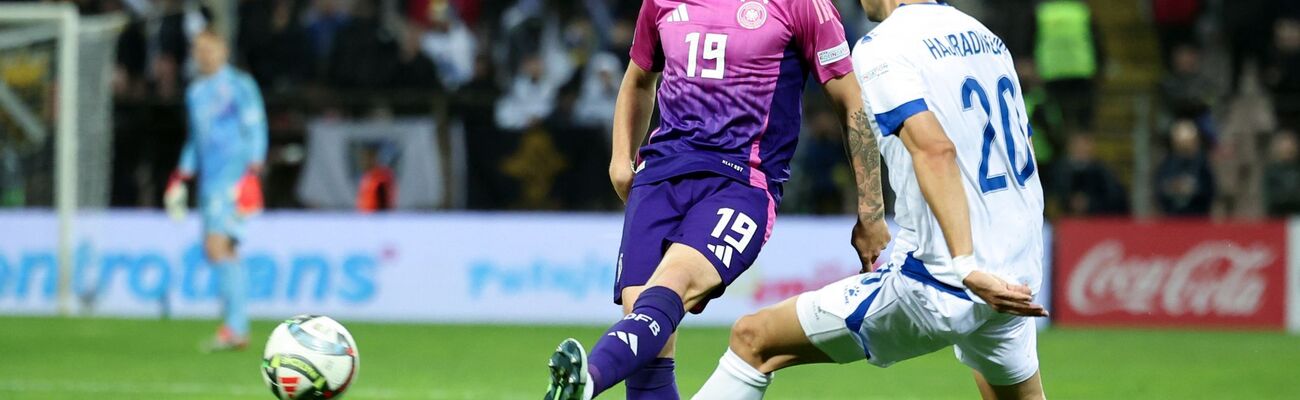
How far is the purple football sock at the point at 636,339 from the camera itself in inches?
200

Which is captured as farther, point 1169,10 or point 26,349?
point 1169,10

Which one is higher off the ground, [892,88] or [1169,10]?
[892,88]

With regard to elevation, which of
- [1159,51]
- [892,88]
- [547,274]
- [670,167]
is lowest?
[547,274]

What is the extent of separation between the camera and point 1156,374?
1085 centimetres

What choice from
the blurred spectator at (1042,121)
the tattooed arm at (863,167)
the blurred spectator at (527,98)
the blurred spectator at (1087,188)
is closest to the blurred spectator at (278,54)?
the blurred spectator at (527,98)

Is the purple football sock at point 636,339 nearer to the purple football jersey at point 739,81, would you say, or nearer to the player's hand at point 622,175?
the purple football jersey at point 739,81

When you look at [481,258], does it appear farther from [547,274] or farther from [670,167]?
[670,167]

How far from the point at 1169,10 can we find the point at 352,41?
7942 mm

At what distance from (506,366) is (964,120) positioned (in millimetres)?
6319

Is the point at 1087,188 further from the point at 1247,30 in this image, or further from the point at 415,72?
the point at 415,72

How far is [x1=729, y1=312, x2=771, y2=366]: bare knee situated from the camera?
553 centimetres

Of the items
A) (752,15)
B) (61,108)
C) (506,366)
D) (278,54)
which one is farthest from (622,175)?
(278,54)

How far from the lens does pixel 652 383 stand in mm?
5789

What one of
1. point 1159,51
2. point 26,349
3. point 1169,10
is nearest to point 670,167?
point 26,349
